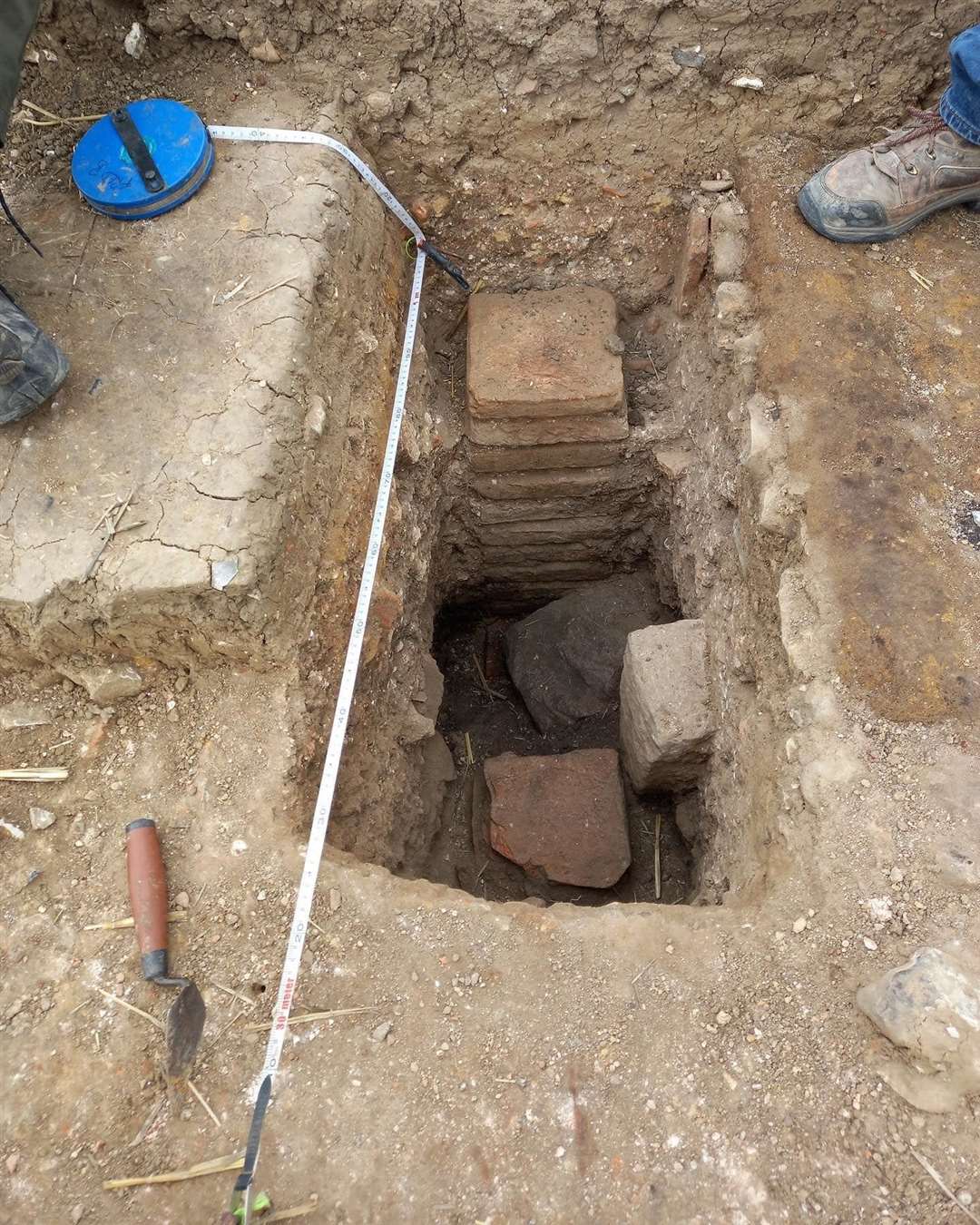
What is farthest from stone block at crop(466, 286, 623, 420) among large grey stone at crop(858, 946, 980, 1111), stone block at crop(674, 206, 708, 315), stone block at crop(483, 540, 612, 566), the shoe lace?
large grey stone at crop(858, 946, 980, 1111)

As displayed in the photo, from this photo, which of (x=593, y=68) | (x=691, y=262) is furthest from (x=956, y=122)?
(x=593, y=68)

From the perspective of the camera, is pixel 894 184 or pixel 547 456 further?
pixel 547 456

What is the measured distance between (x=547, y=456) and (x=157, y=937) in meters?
2.17

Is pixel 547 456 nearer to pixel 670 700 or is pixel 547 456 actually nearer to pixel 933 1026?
pixel 670 700

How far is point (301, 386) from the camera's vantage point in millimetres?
2291

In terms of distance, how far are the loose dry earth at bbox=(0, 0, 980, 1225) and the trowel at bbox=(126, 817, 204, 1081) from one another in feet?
0.13

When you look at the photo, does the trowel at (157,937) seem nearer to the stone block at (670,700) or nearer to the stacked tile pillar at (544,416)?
the stone block at (670,700)

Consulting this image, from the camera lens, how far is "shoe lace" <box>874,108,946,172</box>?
2.60 meters

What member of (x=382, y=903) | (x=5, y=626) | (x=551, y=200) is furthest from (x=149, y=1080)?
(x=551, y=200)

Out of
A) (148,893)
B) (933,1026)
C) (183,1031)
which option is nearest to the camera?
(933,1026)

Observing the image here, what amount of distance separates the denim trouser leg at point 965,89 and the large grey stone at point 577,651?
6.47 feet

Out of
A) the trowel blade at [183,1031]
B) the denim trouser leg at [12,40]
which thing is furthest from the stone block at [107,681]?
the denim trouser leg at [12,40]

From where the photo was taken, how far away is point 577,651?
346 cm

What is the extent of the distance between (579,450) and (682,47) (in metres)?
1.39
